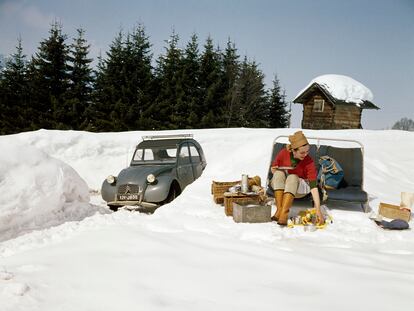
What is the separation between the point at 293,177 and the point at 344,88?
85.3 ft

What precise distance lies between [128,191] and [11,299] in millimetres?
5062

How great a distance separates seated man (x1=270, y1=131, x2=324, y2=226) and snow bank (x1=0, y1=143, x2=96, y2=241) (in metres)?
3.37

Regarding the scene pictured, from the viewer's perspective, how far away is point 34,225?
4801mm

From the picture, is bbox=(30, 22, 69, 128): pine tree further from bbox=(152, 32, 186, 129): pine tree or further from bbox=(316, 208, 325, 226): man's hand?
bbox=(316, 208, 325, 226): man's hand

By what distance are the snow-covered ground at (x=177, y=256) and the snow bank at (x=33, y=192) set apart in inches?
0.6

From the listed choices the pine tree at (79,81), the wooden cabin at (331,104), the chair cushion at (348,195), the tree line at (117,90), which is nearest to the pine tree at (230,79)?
the tree line at (117,90)

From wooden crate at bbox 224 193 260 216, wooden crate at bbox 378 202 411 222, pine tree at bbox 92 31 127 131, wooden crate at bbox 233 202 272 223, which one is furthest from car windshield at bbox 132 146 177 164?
pine tree at bbox 92 31 127 131

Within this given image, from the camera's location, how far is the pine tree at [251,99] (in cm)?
3375

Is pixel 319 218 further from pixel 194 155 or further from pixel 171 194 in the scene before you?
pixel 194 155

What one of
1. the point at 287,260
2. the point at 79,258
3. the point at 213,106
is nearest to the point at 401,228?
the point at 287,260

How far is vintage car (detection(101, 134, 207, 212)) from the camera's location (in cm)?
704

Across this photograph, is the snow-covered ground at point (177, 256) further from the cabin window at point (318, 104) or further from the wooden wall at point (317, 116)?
the cabin window at point (318, 104)

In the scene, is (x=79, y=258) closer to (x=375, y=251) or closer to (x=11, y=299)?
(x=11, y=299)

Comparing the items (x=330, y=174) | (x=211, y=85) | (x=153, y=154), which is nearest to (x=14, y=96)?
(x=211, y=85)
